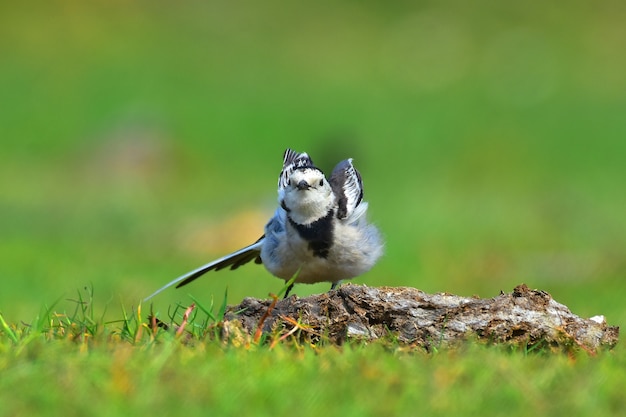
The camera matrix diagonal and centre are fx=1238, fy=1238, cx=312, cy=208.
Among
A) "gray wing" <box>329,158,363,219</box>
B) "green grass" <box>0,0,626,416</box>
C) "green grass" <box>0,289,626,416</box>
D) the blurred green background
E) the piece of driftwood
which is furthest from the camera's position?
the blurred green background

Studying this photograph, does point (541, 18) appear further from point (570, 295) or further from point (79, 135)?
point (570, 295)

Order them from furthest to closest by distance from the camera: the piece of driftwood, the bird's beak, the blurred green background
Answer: the blurred green background → the bird's beak → the piece of driftwood

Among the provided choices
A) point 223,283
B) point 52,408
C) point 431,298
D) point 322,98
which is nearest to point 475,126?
point 322,98

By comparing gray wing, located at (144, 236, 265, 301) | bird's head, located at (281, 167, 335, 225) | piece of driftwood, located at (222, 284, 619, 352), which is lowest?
gray wing, located at (144, 236, 265, 301)

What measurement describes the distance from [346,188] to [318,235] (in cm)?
54

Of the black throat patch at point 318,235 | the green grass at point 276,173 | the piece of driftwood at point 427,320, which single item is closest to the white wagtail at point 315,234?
the black throat patch at point 318,235

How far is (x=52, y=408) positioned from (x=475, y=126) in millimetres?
23649

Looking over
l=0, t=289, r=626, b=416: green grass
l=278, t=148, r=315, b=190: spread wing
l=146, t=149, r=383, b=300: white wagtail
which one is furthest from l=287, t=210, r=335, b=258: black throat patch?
l=0, t=289, r=626, b=416: green grass

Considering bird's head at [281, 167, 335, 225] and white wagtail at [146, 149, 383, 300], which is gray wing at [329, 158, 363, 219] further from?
bird's head at [281, 167, 335, 225]

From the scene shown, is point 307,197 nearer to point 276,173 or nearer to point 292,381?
point 292,381

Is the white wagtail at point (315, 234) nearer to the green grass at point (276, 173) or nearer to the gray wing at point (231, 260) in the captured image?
the gray wing at point (231, 260)

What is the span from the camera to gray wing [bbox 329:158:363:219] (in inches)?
313

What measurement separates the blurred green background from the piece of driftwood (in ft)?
8.76

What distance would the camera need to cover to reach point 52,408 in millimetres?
4551
